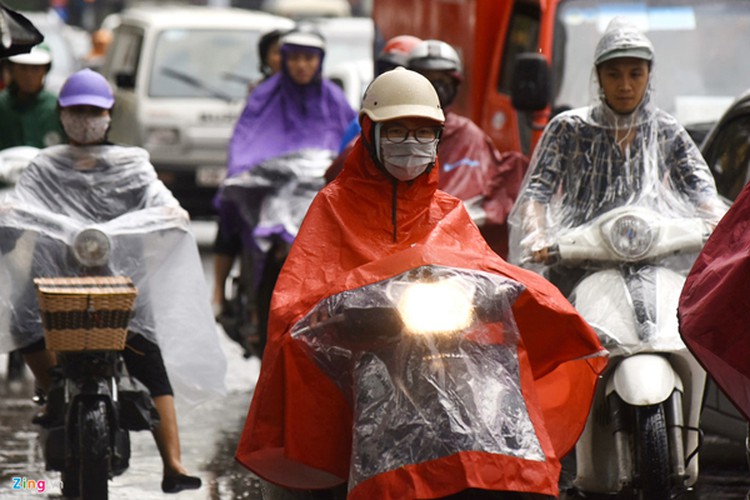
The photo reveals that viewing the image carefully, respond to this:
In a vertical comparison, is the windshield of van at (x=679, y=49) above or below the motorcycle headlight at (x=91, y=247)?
above

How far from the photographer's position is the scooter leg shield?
741 centimetres

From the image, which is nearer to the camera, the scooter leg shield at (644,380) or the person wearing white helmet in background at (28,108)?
the scooter leg shield at (644,380)

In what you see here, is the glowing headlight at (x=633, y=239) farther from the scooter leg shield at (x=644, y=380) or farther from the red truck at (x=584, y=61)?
the red truck at (x=584, y=61)

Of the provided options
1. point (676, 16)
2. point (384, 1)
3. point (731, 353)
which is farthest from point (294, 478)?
point (384, 1)

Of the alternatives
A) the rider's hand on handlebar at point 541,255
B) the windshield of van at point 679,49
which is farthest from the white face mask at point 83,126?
the windshield of van at point 679,49

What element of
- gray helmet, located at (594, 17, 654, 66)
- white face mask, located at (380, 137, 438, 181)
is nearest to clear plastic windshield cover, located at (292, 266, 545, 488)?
white face mask, located at (380, 137, 438, 181)

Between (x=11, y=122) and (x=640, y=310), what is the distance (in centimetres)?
516

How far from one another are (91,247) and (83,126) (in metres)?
0.64

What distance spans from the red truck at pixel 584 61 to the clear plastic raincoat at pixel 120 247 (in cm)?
278

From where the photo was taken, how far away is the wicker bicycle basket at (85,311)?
7742 millimetres

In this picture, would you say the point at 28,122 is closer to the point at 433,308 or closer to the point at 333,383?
the point at 333,383

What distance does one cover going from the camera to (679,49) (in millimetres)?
11438

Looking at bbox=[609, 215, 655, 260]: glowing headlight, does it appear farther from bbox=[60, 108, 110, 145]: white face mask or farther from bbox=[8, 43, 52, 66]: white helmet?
bbox=[8, 43, 52, 66]: white helmet

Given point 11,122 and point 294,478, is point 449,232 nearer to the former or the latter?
point 294,478
